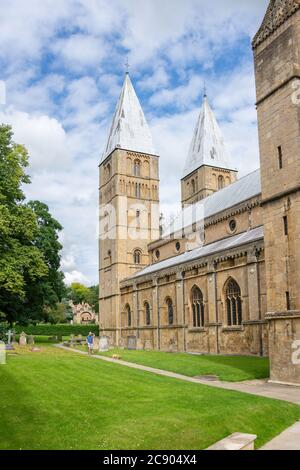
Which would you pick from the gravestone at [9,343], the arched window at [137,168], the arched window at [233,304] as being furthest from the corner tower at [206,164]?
the gravestone at [9,343]

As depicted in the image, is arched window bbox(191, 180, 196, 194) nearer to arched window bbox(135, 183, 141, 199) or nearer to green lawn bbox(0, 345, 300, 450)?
arched window bbox(135, 183, 141, 199)

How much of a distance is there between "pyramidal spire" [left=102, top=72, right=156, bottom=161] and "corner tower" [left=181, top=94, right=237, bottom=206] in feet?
23.0

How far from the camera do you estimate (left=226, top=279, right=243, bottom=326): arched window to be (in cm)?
2895

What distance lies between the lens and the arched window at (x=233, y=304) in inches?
1140

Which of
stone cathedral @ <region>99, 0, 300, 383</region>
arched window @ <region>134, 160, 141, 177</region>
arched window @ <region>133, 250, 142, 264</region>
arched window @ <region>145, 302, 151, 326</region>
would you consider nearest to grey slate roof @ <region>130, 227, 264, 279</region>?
stone cathedral @ <region>99, 0, 300, 383</region>

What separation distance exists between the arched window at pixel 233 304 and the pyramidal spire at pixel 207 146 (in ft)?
101

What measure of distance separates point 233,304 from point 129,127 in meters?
32.4

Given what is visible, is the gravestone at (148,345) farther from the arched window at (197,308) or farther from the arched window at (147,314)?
the arched window at (197,308)

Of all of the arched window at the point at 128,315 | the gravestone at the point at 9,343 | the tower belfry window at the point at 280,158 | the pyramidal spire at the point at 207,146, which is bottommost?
the gravestone at the point at 9,343

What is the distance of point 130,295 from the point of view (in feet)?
153
